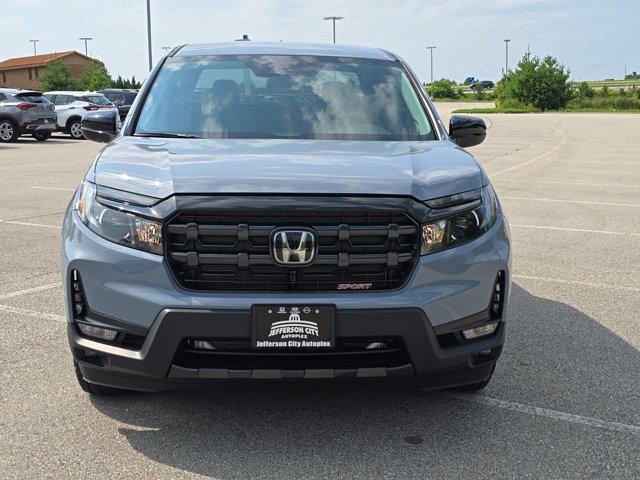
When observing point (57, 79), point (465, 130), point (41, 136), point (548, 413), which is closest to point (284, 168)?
point (548, 413)

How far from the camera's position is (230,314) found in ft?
10.2

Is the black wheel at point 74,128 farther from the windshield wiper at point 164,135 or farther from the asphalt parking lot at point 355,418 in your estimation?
the windshield wiper at point 164,135

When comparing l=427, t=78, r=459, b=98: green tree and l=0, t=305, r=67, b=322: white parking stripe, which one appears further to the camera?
l=427, t=78, r=459, b=98: green tree

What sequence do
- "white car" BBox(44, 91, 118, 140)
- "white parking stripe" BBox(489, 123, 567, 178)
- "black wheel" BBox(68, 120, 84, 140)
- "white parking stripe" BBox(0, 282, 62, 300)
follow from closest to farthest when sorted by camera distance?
"white parking stripe" BBox(0, 282, 62, 300), "white parking stripe" BBox(489, 123, 567, 178), "white car" BBox(44, 91, 118, 140), "black wheel" BBox(68, 120, 84, 140)

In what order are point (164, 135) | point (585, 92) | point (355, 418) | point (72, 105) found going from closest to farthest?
1. point (355, 418)
2. point (164, 135)
3. point (72, 105)
4. point (585, 92)

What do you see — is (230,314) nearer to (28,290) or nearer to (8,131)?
(28,290)

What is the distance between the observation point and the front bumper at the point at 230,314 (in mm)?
3145

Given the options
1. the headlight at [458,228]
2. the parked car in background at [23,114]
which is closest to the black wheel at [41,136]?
the parked car in background at [23,114]

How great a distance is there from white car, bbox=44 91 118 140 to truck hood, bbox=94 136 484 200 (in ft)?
79.6

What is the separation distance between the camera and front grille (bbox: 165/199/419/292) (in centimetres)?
320

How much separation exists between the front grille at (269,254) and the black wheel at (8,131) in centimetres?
2342

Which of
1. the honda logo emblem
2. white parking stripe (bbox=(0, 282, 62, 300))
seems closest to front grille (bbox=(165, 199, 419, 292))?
the honda logo emblem

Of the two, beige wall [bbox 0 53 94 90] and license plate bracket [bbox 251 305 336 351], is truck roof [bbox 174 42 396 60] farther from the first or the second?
beige wall [bbox 0 53 94 90]

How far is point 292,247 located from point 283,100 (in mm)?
1634
